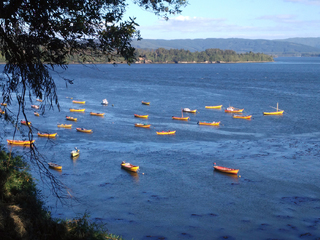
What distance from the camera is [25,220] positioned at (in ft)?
30.8

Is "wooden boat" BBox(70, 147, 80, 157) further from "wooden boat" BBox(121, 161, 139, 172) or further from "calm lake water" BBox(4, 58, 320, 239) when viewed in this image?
"wooden boat" BBox(121, 161, 139, 172)

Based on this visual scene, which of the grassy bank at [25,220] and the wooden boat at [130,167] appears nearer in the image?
the grassy bank at [25,220]

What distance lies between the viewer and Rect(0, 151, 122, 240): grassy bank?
29.2 ft

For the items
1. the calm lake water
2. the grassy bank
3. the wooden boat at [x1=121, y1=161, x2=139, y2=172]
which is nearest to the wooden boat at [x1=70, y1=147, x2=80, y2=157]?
the calm lake water

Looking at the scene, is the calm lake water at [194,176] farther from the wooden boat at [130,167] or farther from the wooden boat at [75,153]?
the wooden boat at [75,153]

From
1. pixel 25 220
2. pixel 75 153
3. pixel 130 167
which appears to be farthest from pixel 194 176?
pixel 25 220

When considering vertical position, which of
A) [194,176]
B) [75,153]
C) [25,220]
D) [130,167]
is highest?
[25,220]

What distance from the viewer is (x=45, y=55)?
8430 millimetres

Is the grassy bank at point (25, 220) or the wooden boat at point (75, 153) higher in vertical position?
the grassy bank at point (25, 220)

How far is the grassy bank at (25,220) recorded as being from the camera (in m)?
8.89

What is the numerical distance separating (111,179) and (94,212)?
17.9 ft

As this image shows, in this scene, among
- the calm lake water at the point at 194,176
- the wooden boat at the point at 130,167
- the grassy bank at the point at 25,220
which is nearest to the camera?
the grassy bank at the point at 25,220

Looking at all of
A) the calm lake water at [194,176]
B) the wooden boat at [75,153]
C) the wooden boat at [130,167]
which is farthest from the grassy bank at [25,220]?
the wooden boat at [75,153]

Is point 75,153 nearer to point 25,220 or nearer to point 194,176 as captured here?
point 194,176
